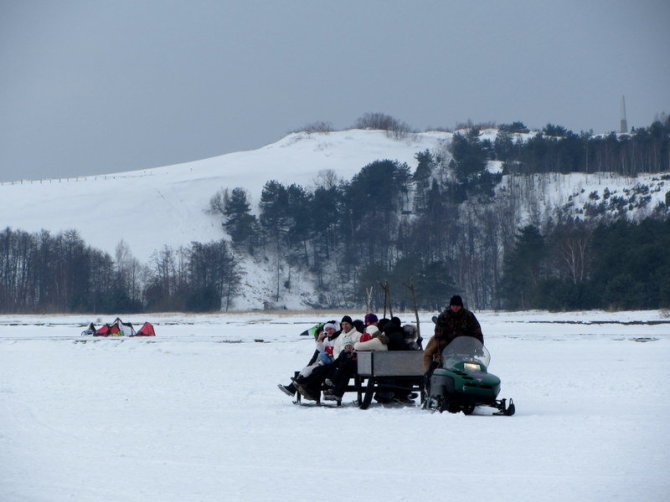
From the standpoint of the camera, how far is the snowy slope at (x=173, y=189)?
134m

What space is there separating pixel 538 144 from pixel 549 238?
49734 mm

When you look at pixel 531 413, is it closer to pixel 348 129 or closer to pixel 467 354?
pixel 467 354

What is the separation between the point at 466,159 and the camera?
136m

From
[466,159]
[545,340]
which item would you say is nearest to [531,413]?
[545,340]

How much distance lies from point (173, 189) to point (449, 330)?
13922cm

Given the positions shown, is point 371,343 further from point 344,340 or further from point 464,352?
point 464,352

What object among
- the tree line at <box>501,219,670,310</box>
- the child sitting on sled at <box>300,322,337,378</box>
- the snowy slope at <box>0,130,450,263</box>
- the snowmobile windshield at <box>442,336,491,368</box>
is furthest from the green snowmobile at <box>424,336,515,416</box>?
the snowy slope at <box>0,130,450,263</box>

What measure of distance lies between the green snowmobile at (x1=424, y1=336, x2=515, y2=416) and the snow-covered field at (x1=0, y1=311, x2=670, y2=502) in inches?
9.0

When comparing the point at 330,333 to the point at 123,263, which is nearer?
the point at 330,333

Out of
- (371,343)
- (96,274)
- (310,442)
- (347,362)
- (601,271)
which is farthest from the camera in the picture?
(96,274)

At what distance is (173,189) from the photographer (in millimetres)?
151750

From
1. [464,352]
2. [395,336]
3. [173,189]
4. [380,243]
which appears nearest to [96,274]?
[380,243]

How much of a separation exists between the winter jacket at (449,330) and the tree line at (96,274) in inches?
3485

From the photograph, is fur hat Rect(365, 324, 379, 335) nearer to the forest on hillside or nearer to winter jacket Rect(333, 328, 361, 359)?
winter jacket Rect(333, 328, 361, 359)
